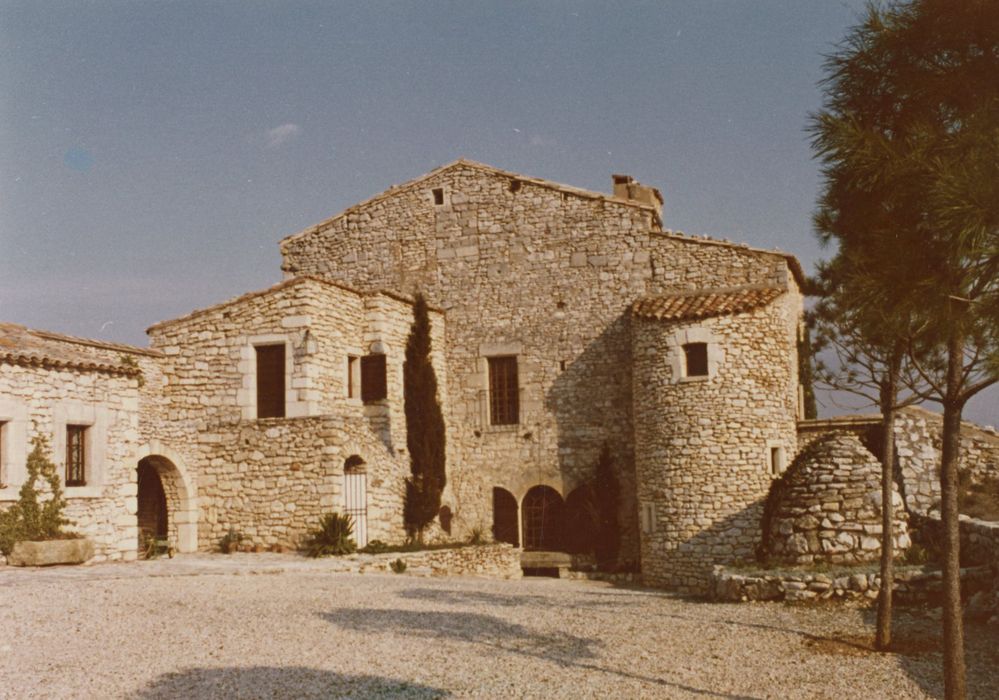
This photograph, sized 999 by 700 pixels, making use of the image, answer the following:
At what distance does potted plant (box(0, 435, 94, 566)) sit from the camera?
48.6 ft

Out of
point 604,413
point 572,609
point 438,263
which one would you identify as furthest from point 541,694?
point 438,263

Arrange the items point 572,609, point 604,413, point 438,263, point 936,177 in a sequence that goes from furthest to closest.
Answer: point 438,263 < point 604,413 < point 572,609 < point 936,177

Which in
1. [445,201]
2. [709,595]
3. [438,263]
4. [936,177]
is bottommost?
[709,595]

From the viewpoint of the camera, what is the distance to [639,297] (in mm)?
21281

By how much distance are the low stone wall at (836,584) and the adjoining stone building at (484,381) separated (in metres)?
3.61

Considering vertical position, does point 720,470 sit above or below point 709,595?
above

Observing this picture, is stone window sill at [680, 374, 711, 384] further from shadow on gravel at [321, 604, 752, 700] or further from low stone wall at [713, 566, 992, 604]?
shadow on gravel at [321, 604, 752, 700]

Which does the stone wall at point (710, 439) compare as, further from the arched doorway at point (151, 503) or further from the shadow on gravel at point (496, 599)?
the arched doorway at point (151, 503)

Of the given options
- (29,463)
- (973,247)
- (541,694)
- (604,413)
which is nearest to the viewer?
(973,247)

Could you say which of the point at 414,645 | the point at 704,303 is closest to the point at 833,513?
the point at 704,303

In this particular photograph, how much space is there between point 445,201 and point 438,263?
156 cm

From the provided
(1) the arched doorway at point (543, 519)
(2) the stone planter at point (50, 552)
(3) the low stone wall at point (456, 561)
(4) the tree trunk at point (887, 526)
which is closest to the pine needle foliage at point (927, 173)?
(4) the tree trunk at point (887, 526)

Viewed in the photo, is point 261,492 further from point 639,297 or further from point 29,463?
point 639,297

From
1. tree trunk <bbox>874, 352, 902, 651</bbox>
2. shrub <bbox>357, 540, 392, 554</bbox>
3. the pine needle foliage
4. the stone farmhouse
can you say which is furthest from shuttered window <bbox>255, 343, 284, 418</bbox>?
the pine needle foliage
